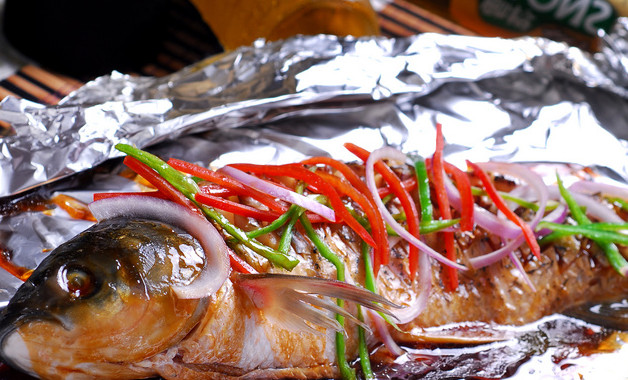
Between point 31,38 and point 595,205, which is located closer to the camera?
point 595,205

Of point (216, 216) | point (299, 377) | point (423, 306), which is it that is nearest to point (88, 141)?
point (216, 216)

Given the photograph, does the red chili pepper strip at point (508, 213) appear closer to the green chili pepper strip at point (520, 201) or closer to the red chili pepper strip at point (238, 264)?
the green chili pepper strip at point (520, 201)

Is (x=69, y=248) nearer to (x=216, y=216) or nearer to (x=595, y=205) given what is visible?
(x=216, y=216)

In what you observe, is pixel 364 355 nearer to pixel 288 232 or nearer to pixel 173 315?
pixel 288 232

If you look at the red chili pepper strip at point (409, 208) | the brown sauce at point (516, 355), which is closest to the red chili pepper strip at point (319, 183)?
the red chili pepper strip at point (409, 208)

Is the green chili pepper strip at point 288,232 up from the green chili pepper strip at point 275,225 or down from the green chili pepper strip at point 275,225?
down

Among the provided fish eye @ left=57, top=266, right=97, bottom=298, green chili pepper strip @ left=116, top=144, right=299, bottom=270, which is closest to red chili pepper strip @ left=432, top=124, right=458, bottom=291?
green chili pepper strip @ left=116, top=144, right=299, bottom=270

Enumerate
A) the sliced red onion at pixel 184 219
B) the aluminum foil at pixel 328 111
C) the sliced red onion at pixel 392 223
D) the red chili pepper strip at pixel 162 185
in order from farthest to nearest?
the aluminum foil at pixel 328 111 < the sliced red onion at pixel 392 223 < the red chili pepper strip at pixel 162 185 < the sliced red onion at pixel 184 219

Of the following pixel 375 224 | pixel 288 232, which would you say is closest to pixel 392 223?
pixel 375 224
